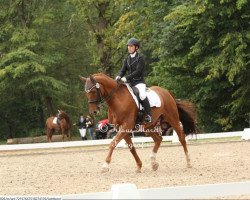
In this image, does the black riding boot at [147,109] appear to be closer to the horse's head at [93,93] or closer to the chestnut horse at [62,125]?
the horse's head at [93,93]

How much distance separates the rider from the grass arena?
1487mm

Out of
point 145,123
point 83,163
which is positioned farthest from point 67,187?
point 83,163

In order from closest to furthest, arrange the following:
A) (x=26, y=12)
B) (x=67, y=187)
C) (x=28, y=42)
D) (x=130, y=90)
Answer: (x=67, y=187) → (x=130, y=90) → (x=28, y=42) → (x=26, y=12)

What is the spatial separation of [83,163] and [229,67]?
508 inches

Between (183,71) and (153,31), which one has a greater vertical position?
(153,31)

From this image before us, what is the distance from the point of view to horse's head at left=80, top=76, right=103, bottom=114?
1231 centimetres

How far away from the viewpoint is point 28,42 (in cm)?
3862

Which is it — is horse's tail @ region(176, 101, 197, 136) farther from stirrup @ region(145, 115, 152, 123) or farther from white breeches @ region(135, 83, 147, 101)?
white breeches @ region(135, 83, 147, 101)

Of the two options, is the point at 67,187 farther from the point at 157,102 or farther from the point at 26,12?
the point at 26,12

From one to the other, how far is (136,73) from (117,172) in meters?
2.23

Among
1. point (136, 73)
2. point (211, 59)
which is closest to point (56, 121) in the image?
point (211, 59)

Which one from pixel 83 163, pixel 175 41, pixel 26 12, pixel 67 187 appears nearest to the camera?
pixel 67 187

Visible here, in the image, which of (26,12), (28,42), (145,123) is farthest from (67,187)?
(26,12)

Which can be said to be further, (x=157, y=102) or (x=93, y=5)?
(x=93, y=5)
